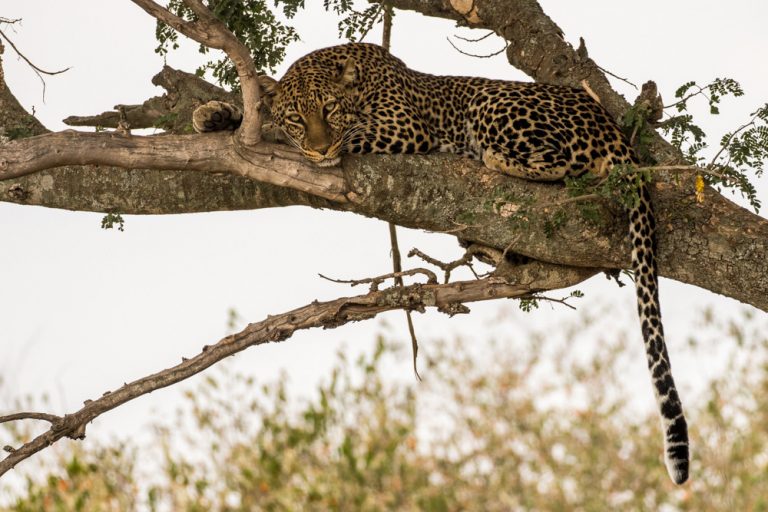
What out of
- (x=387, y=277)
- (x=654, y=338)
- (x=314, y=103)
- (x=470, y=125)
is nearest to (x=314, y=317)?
(x=387, y=277)

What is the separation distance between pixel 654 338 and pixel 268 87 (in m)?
2.85

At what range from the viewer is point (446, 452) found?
10797 mm

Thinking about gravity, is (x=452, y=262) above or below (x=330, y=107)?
below

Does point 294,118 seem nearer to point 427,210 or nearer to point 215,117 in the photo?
point 215,117

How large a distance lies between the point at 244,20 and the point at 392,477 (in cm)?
502

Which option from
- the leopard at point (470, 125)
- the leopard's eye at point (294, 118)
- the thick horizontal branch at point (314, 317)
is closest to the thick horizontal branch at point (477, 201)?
the leopard at point (470, 125)

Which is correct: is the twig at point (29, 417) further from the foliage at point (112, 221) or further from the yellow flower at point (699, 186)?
the yellow flower at point (699, 186)

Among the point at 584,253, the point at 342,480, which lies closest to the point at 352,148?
the point at 584,253

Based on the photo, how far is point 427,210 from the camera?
5.63 m

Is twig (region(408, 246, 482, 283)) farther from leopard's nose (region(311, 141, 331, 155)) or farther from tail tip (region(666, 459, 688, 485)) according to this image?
tail tip (region(666, 459, 688, 485))

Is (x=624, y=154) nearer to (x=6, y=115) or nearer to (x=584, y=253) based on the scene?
(x=584, y=253)

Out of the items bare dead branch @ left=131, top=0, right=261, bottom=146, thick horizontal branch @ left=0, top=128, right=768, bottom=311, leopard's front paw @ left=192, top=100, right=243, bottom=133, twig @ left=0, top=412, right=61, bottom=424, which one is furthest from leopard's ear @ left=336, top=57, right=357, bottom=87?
twig @ left=0, top=412, right=61, bottom=424

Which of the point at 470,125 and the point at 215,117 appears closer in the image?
the point at 215,117

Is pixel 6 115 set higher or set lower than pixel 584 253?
higher
